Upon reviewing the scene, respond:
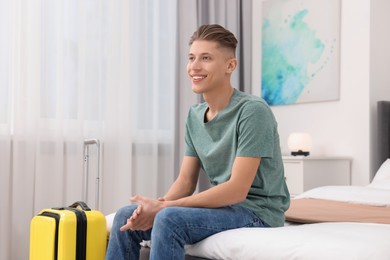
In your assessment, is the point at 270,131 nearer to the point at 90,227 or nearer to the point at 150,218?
the point at 150,218

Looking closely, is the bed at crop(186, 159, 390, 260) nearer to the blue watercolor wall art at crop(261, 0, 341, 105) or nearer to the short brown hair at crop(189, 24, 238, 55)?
the short brown hair at crop(189, 24, 238, 55)

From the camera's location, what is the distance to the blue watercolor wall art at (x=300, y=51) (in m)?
4.13

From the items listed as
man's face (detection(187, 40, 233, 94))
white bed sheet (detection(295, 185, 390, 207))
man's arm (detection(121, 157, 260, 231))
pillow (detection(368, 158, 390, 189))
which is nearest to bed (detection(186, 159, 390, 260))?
man's arm (detection(121, 157, 260, 231))

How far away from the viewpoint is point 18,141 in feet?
11.1

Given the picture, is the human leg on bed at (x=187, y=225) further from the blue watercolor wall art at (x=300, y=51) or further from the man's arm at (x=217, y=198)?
the blue watercolor wall art at (x=300, y=51)

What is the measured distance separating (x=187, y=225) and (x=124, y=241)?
25 centimetres

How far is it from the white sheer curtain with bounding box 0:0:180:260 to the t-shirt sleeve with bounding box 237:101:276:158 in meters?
2.04

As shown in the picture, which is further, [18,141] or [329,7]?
[329,7]

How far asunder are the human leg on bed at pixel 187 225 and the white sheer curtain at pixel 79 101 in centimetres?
203

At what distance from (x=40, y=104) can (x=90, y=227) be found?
5.85 ft

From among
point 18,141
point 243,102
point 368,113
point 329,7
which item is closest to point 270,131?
point 243,102

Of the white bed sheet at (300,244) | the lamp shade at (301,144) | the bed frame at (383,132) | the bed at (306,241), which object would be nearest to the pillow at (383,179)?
the bed frame at (383,132)

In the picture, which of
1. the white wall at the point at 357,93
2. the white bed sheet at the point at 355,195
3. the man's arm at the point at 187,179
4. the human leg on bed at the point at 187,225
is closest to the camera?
the human leg on bed at the point at 187,225

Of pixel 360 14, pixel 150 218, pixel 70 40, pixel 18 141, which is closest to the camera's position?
pixel 150 218
